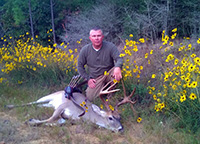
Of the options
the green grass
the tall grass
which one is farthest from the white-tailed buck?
the tall grass

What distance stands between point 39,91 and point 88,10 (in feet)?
27.6

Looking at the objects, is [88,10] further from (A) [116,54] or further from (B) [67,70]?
(A) [116,54]

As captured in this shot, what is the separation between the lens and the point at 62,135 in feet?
14.2

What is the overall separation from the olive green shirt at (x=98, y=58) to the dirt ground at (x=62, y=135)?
1367 millimetres

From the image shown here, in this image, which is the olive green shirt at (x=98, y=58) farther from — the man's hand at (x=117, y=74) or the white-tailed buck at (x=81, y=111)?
the white-tailed buck at (x=81, y=111)

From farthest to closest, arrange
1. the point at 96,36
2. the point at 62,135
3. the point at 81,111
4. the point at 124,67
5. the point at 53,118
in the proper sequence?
1. the point at 124,67
2. the point at 96,36
3. the point at 81,111
4. the point at 53,118
5. the point at 62,135

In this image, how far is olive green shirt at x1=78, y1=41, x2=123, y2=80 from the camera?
5.47 m

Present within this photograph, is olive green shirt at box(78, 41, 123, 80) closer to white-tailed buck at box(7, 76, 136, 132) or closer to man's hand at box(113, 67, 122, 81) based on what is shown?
man's hand at box(113, 67, 122, 81)

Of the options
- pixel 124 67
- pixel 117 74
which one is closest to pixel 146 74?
pixel 124 67

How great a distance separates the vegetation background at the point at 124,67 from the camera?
4.17 m

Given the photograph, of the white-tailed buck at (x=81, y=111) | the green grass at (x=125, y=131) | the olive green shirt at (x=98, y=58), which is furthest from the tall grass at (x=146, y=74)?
the white-tailed buck at (x=81, y=111)

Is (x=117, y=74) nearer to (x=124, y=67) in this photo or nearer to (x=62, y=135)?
(x=124, y=67)

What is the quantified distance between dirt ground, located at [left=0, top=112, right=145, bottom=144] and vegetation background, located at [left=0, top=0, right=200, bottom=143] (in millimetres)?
16

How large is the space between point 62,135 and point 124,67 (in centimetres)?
240
